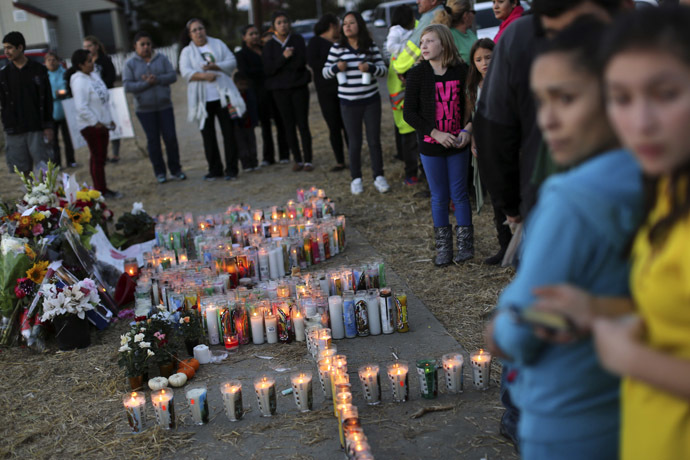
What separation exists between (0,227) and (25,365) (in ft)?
4.65

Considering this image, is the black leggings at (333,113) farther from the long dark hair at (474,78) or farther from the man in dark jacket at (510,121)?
the man in dark jacket at (510,121)

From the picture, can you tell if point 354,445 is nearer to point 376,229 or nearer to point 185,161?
point 376,229

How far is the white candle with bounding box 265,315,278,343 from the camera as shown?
481cm

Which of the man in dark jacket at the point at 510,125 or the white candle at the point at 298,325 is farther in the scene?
the white candle at the point at 298,325

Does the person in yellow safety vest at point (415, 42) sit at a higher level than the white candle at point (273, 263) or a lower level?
Result: higher

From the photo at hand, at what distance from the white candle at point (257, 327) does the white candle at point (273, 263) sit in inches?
47.2

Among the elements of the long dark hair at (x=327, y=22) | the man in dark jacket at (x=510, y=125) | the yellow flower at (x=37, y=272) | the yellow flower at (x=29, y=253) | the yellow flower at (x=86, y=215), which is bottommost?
the yellow flower at (x=37, y=272)

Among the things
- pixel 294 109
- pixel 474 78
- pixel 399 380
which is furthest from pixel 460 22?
pixel 399 380

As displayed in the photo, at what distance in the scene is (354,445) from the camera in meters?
3.09

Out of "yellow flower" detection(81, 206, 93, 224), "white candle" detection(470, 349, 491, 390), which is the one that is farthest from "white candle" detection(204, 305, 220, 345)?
"yellow flower" detection(81, 206, 93, 224)

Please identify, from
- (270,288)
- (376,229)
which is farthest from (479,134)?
(376,229)

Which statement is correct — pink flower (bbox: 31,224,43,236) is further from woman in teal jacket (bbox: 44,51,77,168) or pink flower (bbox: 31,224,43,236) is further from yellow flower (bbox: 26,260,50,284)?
woman in teal jacket (bbox: 44,51,77,168)

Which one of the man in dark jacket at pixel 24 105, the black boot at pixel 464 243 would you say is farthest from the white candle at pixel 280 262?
the man in dark jacket at pixel 24 105

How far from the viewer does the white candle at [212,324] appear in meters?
4.87
